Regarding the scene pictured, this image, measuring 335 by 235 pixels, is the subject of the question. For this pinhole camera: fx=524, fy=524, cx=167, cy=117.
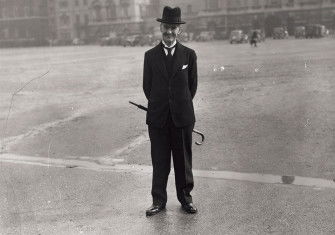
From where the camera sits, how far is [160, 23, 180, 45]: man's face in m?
5.48

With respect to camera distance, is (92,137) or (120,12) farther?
(120,12)

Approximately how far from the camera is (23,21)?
106 m

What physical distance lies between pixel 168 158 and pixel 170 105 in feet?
2.12

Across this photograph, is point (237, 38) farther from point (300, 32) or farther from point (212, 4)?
point (212, 4)

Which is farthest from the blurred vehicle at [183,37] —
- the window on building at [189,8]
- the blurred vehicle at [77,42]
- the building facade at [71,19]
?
the building facade at [71,19]

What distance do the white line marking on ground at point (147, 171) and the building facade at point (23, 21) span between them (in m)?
97.6

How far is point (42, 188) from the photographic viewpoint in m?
6.87

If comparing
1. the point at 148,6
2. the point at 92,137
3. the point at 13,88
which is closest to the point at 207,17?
the point at 148,6

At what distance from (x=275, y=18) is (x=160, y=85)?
6902 cm

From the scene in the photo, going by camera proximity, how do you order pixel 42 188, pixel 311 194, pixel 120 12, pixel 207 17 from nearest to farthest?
pixel 311 194 < pixel 42 188 < pixel 207 17 < pixel 120 12

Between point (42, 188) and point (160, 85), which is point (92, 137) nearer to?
point (42, 188)

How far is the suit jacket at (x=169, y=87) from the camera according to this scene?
561cm

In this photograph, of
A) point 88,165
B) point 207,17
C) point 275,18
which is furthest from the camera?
point 207,17

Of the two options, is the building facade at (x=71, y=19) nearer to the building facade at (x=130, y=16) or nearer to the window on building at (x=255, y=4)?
the building facade at (x=130, y=16)
